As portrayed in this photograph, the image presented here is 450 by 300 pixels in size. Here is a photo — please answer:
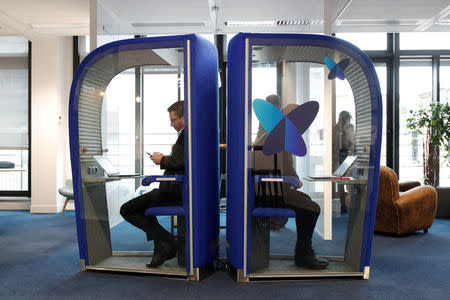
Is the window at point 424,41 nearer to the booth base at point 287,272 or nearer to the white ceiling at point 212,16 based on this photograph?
the white ceiling at point 212,16

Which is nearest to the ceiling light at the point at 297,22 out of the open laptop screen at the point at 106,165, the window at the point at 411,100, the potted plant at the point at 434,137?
the potted plant at the point at 434,137

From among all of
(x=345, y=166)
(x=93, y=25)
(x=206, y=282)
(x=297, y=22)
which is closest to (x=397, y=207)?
(x=345, y=166)

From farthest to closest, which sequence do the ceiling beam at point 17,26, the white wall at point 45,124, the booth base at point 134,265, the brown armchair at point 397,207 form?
1. the white wall at point 45,124
2. the ceiling beam at point 17,26
3. the brown armchair at point 397,207
4. the booth base at point 134,265

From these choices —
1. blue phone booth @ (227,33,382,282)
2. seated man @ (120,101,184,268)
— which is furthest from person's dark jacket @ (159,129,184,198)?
blue phone booth @ (227,33,382,282)

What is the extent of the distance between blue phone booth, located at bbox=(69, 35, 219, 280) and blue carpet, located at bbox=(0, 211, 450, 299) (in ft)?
0.44

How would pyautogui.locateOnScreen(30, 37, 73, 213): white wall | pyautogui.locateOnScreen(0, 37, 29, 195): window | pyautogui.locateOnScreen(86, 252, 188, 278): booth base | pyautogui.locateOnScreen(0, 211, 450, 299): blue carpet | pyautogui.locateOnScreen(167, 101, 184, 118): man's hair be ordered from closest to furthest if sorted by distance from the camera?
pyautogui.locateOnScreen(0, 211, 450, 299): blue carpet → pyautogui.locateOnScreen(167, 101, 184, 118): man's hair → pyautogui.locateOnScreen(86, 252, 188, 278): booth base → pyautogui.locateOnScreen(30, 37, 73, 213): white wall → pyautogui.locateOnScreen(0, 37, 29, 195): window

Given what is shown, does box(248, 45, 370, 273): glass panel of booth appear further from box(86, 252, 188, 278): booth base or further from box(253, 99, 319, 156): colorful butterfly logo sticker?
box(86, 252, 188, 278): booth base

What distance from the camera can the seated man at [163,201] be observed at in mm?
→ 3107

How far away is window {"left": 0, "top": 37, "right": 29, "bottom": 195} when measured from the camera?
290 inches

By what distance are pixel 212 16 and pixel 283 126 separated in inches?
123

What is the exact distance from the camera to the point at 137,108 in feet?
10.8

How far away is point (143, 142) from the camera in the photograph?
10.6 ft

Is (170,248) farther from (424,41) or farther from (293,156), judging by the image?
(424,41)

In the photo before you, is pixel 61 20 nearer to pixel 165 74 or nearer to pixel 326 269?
pixel 165 74
